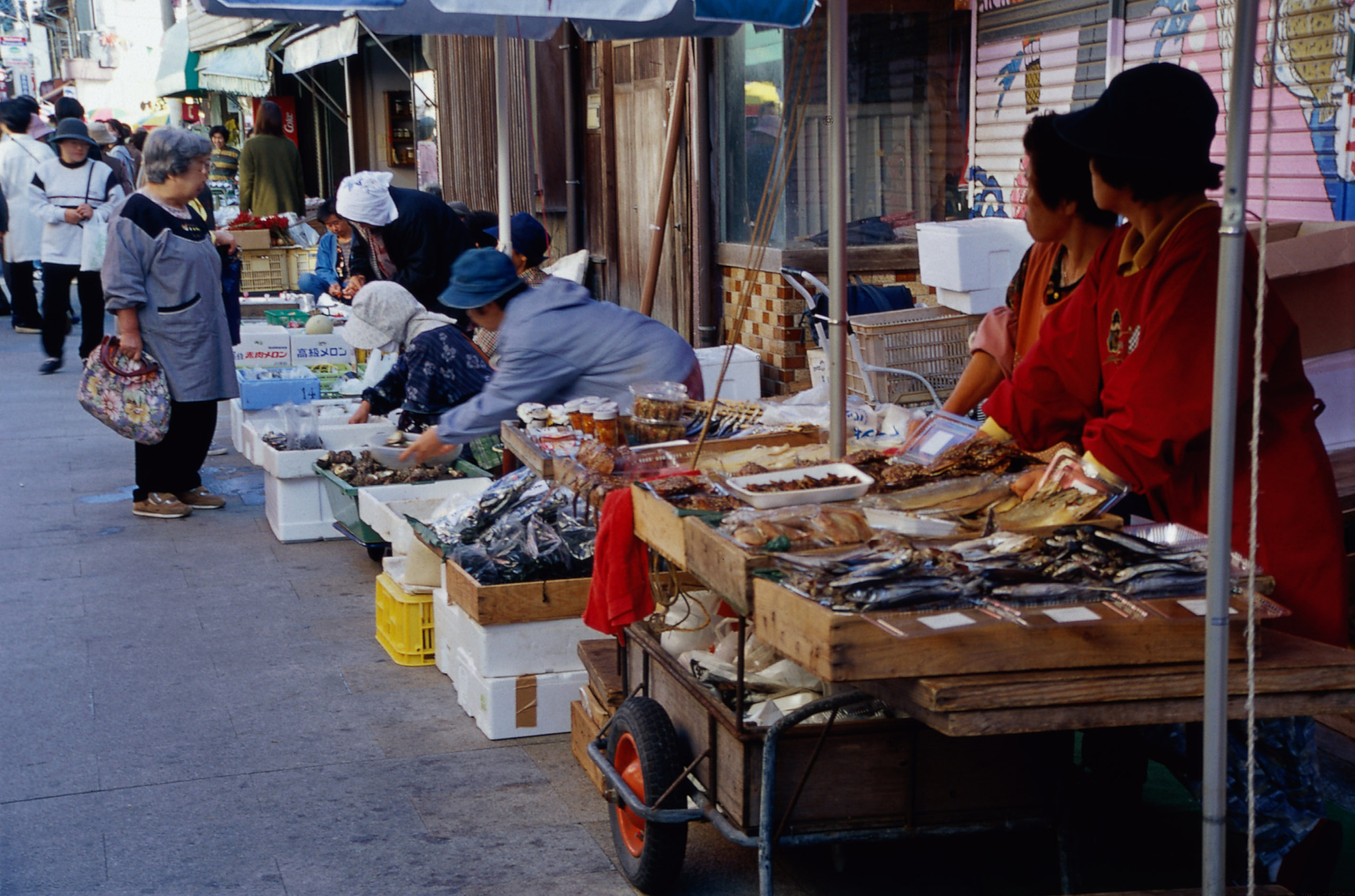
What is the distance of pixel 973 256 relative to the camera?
5895 mm

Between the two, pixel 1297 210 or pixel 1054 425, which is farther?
pixel 1297 210

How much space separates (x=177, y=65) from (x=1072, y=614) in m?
22.3

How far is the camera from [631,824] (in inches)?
139

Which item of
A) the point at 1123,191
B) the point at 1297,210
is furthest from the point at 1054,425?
the point at 1297,210

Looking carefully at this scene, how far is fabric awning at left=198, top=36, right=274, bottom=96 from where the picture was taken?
16969 millimetres

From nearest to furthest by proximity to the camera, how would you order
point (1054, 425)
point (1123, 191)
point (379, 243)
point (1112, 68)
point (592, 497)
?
point (1123, 191), point (1054, 425), point (592, 497), point (1112, 68), point (379, 243)

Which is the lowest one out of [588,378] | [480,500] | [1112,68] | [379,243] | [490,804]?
[490,804]

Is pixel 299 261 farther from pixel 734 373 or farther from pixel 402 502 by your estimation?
pixel 402 502

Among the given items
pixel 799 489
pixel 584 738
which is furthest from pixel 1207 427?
pixel 584 738

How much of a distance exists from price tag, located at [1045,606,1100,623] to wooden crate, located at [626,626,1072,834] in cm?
65

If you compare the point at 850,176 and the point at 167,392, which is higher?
the point at 850,176

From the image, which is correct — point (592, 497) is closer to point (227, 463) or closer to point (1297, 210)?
point (1297, 210)

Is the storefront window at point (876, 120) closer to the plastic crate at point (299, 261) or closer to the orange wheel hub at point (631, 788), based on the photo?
the orange wheel hub at point (631, 788)

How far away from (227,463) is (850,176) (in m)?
4.53
